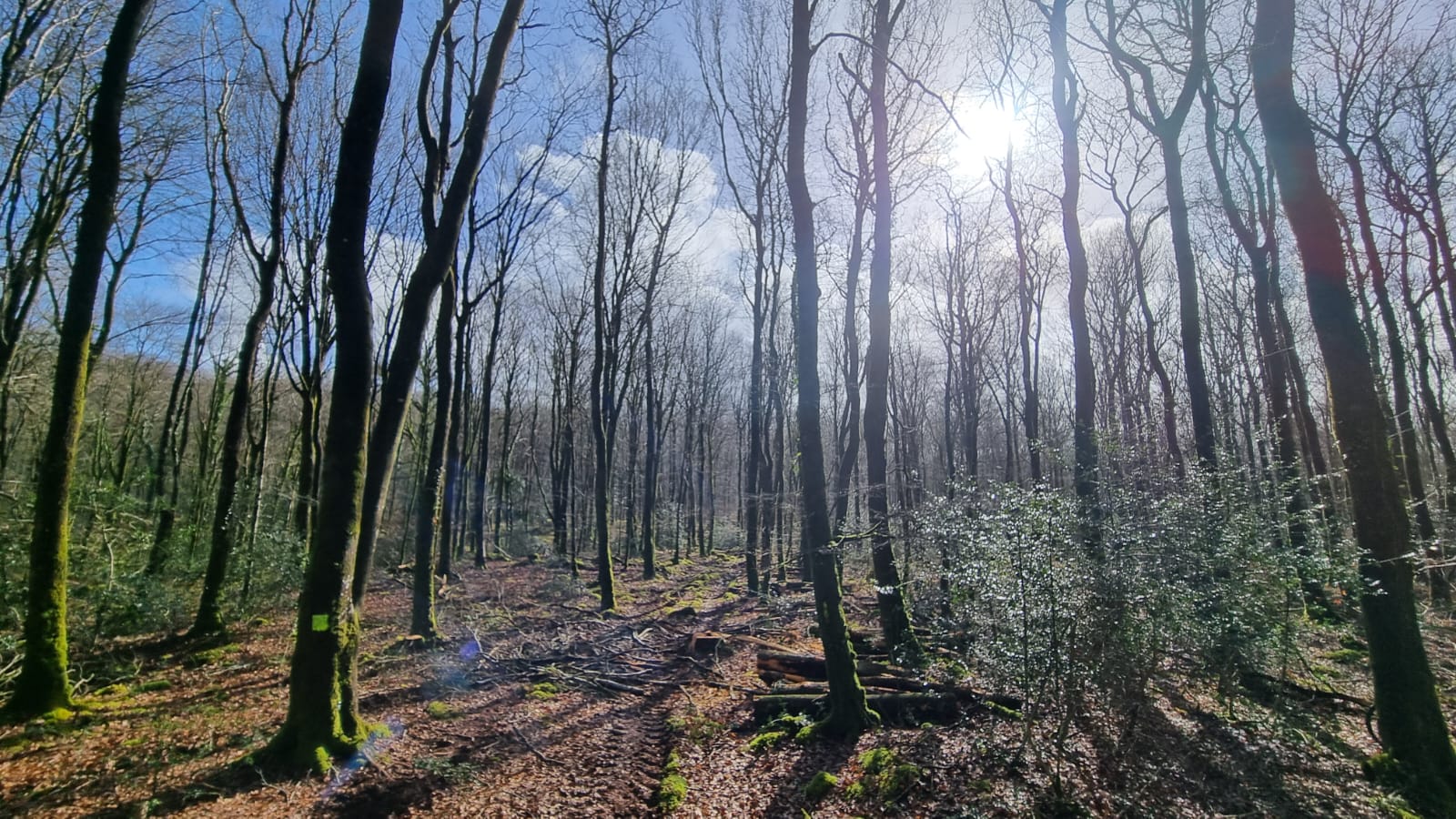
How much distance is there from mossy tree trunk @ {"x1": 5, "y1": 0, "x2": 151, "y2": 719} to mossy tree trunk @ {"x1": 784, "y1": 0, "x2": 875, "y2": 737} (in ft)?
22.5

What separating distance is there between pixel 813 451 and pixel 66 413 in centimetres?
735

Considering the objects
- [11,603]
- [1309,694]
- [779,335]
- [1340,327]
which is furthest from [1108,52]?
[11,603]

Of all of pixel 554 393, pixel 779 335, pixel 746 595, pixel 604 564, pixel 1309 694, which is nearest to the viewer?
pixel 1309 694

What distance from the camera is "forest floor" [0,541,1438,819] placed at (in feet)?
15.7

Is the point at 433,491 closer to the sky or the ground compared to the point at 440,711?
closer to the sky

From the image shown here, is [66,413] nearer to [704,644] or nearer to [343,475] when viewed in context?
[343,475]

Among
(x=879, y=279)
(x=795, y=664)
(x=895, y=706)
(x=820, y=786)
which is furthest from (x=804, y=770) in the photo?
(x=879, y=279)

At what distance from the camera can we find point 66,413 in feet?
19.6

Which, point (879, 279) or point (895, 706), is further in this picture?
point (879, 279)

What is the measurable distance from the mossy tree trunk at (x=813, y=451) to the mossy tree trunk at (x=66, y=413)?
270 inches

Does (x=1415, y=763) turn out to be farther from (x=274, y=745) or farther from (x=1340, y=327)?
(x=274, y=745)

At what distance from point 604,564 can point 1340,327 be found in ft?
40.4

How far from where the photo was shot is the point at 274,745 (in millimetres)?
5219

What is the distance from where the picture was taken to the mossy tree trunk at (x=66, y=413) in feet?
18.9
